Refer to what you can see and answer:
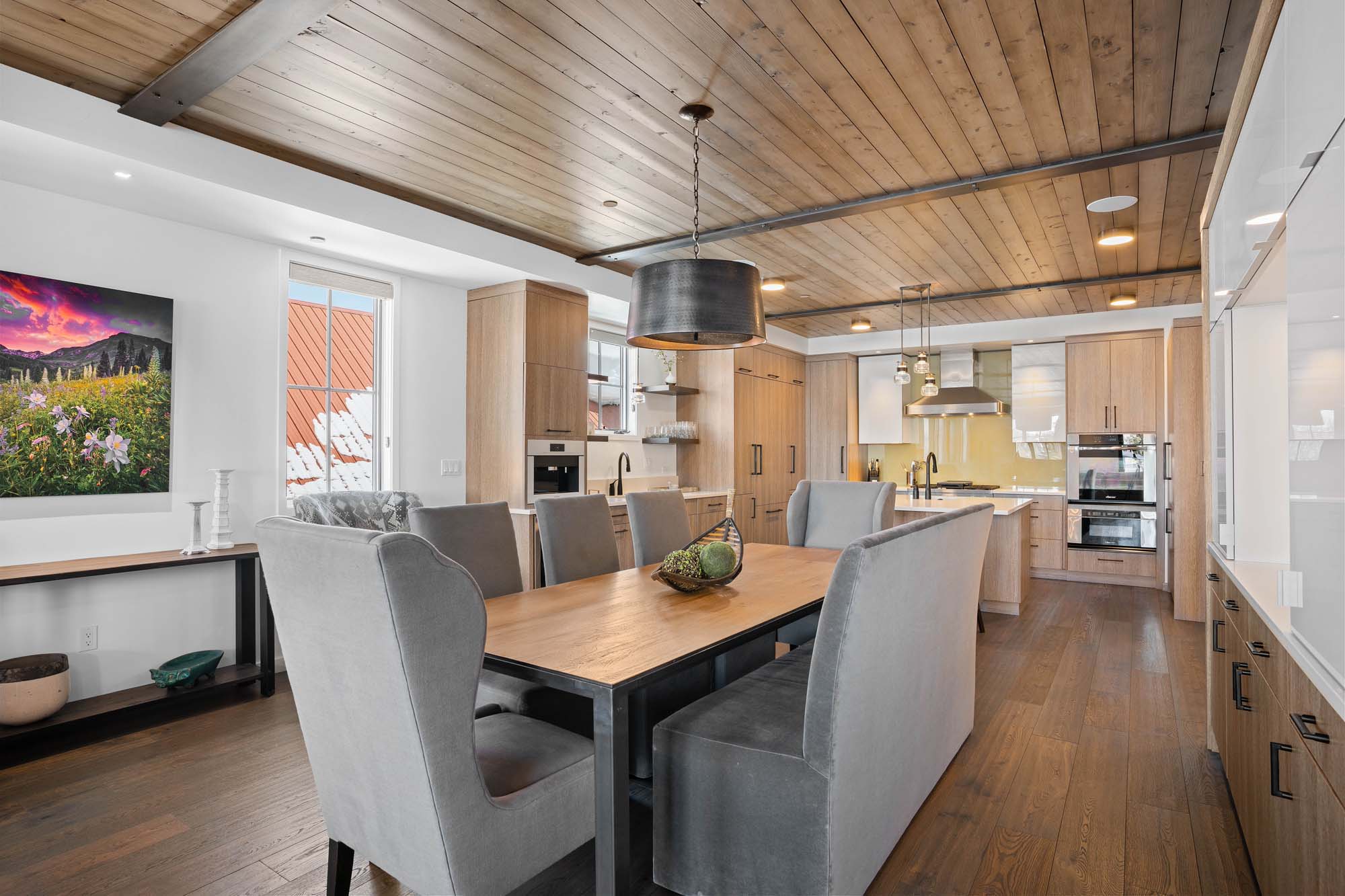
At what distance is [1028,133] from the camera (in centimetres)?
295

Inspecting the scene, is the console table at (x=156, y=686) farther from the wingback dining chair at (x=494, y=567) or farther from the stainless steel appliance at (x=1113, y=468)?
the stainless steel appliance at (x=1113, y=468)

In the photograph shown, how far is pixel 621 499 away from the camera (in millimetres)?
5602

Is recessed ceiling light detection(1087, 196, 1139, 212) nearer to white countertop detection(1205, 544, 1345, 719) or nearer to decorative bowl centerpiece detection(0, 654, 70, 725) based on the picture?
white countertop detection(1205, 544, 1345, 719)

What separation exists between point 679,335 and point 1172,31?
1.81 m

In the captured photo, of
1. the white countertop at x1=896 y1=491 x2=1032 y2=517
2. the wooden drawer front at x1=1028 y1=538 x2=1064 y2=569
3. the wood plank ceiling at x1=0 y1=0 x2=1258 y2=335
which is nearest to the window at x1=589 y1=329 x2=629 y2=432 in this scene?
the wood plank ceiling at x1=0 y1=0 x2=1258 y2=335

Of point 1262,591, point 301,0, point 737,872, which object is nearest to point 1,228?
point 301,0

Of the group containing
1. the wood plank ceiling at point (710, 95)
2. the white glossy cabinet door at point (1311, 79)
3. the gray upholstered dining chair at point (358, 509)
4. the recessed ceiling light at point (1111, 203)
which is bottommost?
the gray upholstered dining chair at point (358, 509)

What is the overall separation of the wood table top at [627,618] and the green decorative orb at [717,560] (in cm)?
7

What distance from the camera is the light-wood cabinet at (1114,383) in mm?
6371

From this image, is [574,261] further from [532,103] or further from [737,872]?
[737,872]

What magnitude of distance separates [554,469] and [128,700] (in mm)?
2597

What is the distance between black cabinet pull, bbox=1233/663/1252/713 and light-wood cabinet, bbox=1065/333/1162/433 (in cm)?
504

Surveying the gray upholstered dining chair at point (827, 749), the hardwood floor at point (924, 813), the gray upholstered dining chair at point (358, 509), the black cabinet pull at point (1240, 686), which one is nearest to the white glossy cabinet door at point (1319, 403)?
the black cabinet pull at point (1240, 686)

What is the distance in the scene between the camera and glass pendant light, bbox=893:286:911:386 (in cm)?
568
